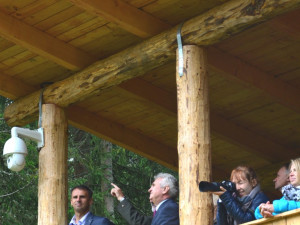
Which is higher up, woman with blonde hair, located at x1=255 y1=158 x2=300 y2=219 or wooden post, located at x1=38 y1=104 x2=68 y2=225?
wooden post, located at x1=38 y1=104 x2=68 y2=225

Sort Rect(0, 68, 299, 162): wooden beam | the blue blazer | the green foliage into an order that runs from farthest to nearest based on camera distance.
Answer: the green foliage → Rect(0, 68, 299, 162): wooden beam → the blue blazer

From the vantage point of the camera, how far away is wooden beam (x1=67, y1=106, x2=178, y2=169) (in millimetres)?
11938

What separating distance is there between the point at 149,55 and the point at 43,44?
1262 mm

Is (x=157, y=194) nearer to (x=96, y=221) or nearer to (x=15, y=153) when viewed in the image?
(x=96, y=221)

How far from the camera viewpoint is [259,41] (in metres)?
10.3

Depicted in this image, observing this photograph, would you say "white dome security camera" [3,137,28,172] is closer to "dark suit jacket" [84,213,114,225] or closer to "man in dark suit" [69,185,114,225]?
"man in dark suit" [69,185,114,225]

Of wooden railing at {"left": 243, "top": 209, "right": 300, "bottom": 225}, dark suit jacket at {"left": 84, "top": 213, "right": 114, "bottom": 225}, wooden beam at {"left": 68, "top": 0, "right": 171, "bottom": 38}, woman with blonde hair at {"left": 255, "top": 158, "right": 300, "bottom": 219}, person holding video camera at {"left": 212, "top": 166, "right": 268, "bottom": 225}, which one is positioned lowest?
wooden railing at {"left": 243, "top": 209, "right": 300, "bottom": 225}

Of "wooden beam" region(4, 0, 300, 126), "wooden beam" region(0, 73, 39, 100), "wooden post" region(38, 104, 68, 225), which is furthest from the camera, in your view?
"wooden beam" region(0, 73, 39, 100)

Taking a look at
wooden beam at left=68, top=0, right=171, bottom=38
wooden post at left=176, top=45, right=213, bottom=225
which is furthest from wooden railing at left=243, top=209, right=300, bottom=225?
wooden beam at left=68, top=0, right=171, bottom=38

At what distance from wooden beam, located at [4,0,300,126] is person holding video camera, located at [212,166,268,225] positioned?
1379mm

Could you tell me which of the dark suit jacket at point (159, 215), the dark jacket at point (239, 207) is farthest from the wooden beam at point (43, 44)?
the dark jacket at point (239, 207)

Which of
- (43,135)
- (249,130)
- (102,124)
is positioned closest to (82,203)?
(43,135)

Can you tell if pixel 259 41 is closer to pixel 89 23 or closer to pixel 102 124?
pixel 89 23

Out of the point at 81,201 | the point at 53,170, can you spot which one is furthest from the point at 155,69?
the point at 81,201
